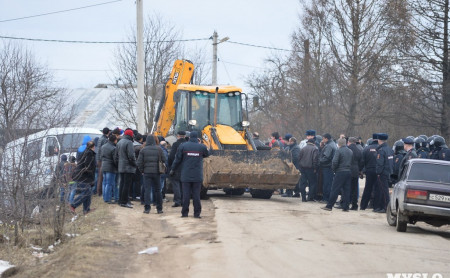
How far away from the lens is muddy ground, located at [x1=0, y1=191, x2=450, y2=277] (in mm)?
10180

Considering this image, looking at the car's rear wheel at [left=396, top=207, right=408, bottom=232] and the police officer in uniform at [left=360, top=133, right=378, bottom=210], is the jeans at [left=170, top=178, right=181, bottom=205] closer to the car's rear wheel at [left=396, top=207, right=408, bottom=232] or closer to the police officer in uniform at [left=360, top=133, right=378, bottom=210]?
the police officer in uniform at [left=360, top=133, right=378, bottom=210]

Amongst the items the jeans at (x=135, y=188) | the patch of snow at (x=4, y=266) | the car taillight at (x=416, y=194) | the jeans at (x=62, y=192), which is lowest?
the patch of snow at (x=4, y=266)

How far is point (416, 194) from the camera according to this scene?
1429 cm

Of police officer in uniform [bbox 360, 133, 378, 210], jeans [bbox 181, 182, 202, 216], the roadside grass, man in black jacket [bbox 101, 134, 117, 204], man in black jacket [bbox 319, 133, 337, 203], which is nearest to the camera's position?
the roadside grass

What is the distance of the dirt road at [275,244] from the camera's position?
1013 cm

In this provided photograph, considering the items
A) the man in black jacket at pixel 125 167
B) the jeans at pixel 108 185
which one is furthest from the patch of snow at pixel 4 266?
the jeans at pixel 108 185

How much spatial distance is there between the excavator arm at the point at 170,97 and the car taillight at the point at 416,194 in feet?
39.4

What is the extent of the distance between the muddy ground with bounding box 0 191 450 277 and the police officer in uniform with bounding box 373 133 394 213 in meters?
2.34

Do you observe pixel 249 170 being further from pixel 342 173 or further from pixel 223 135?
pixel 342 173

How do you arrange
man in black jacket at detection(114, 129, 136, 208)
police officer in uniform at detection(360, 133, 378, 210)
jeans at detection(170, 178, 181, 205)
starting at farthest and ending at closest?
police officer in uniform at detection(360, 133, 378, 210), jeans at detection(170, 178, 181, 205), man in black jacket at detection(114, 129, 136, 208)

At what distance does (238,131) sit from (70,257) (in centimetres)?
1197

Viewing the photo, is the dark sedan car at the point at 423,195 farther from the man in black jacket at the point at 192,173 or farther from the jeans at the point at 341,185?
the man in black jacket at the point at 192,173

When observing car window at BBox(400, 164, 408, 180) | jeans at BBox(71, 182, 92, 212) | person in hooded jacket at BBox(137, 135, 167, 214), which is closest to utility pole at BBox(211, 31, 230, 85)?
jeans at BBox(71, 182, 92, 212)

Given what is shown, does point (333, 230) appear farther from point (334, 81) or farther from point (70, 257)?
point (334, 81)
